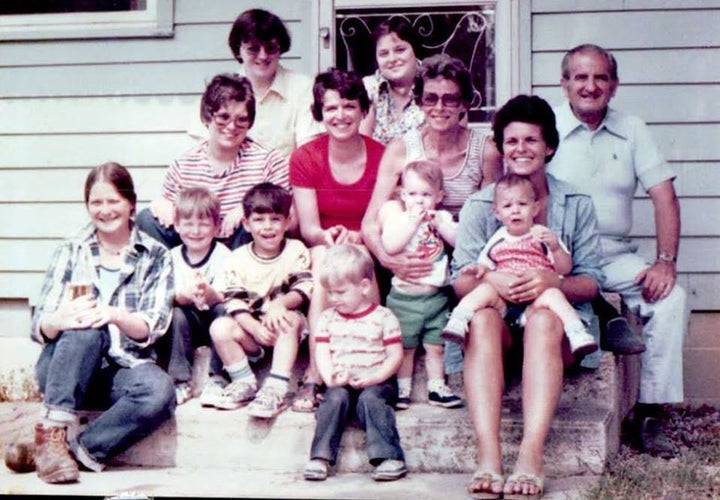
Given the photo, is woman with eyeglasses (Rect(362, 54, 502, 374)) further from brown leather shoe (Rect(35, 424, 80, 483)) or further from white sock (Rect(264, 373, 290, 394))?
brown leather shoe (Rect(35, 424, 80, 483))

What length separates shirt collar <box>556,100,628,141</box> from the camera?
4707 mm

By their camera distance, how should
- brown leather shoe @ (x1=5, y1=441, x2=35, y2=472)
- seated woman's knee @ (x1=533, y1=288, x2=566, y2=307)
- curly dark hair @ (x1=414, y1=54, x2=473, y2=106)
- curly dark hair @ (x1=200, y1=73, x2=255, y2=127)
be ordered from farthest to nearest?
curly dark hair @ (x1=200, y1=73, x2=255, y2=127) < curly dark hair @ (x1=414, y1=54, x2=473, y2=106) < brown leather shoe @ (x1=5, y1=441, x2=35, y2=472) < seated woman's knee @ (x1=533, y1=288, x2=566, y2=307)

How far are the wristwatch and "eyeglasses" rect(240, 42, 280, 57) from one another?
1759 mm

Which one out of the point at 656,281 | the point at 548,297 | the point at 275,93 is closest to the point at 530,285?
the point at 548,297

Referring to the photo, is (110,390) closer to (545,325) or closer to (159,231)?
(159,231)

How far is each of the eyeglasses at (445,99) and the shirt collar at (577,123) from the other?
0.55m

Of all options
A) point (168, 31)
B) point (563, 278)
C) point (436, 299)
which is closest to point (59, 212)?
point (168, 31)

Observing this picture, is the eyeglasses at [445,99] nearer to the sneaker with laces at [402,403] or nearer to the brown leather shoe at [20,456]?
the sneaker with laces at [402,403]

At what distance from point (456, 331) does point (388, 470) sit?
51 centimetres

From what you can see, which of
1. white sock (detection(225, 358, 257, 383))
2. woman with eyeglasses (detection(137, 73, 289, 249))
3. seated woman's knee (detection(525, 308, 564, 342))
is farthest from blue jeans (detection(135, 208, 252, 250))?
seated woman's knee (detection(525, 308, 564, 342))

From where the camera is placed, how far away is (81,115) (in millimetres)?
5902

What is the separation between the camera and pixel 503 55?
5.52 m

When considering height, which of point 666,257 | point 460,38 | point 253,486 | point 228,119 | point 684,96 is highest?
point 460,38

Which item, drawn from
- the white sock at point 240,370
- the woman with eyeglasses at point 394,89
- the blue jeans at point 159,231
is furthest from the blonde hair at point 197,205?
the woman with eyeglasses at point 394,89
